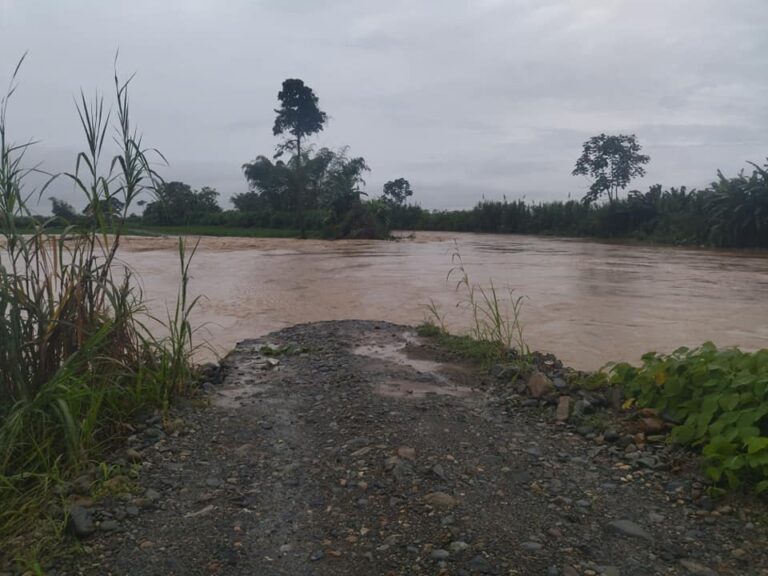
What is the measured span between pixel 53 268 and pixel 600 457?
2823 millimetres

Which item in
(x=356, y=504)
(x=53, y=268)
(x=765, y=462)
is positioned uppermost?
(x=53, y=268)

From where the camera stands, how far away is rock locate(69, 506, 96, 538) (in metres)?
2.20

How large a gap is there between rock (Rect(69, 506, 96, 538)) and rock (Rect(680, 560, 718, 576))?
1943mm

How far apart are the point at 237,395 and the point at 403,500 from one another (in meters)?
1.78

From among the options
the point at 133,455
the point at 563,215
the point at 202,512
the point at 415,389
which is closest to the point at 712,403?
the point at 415,389

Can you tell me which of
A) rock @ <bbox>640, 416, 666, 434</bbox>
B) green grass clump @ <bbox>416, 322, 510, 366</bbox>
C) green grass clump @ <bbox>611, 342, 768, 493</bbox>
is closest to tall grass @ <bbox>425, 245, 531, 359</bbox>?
green grass clump @ <bbox>416, 322, 510, 366</bbox>

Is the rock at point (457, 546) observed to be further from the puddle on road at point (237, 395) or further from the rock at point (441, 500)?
the puddle on road at point (237, 395)

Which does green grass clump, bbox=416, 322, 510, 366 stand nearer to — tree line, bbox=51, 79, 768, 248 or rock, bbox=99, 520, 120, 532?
rock, bbox=99, 520, 120, 532

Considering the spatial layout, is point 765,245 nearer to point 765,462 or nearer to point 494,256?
point 494,256

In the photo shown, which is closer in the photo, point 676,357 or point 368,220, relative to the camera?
point 676,357

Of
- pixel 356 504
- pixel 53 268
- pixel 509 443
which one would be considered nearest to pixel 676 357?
pixel 509 443

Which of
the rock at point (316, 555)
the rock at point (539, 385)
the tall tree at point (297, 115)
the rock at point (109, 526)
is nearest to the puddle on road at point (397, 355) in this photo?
the rock at point (539, 385)

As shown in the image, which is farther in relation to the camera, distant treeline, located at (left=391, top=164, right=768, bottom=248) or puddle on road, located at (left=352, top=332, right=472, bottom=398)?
distant treeline, located at (left=391, top=164, right=768, bottom=248)

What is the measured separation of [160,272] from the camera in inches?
583
